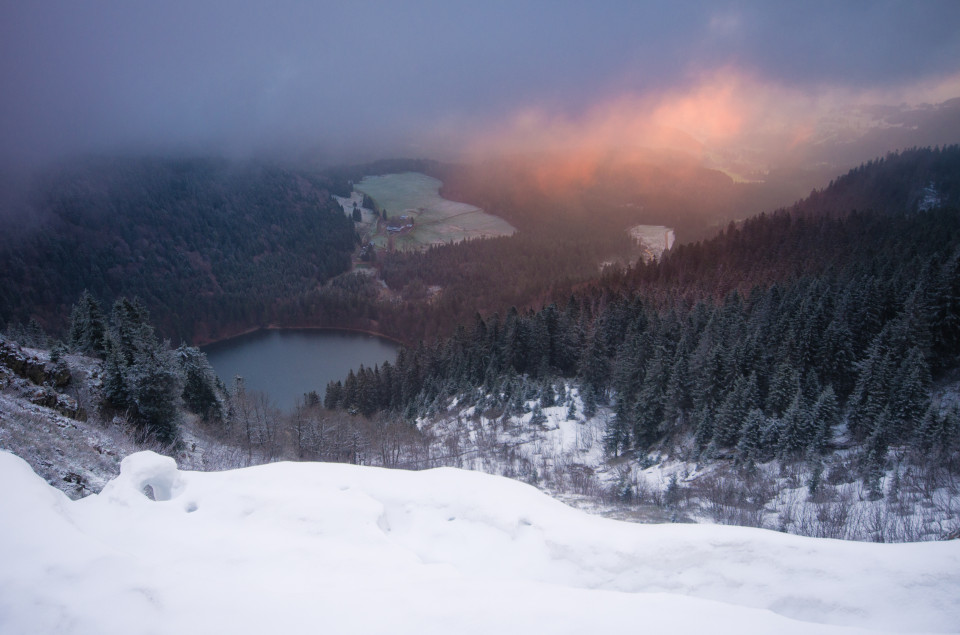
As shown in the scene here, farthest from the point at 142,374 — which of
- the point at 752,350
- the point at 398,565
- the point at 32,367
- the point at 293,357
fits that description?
the point at 293,357

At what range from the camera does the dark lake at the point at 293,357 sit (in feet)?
259

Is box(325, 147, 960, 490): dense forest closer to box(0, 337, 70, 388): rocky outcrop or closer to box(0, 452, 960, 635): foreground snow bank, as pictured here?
box(0, 452, 960, 635): foreground snow bank

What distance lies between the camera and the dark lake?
79.1m

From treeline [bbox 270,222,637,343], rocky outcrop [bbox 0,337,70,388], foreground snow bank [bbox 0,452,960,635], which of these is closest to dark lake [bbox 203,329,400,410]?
Result: treeline [bbox 270,222,637,343]

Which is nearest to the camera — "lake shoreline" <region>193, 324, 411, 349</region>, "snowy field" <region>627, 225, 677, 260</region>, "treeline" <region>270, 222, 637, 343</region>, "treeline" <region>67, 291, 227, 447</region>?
"treeline" <region>67, 291, 227, 447</region>

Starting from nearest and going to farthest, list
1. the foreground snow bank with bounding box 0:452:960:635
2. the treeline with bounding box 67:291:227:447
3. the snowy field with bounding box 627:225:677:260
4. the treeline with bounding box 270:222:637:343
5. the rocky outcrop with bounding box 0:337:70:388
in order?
the foreground snow bank with bounding box 0:452:960:635
the rocky outcrop with bounding box 0:337:70:388
the treeline with bounding box 67:291:227:447
the treeline with bounding box 270:222:637:343
the snowy field with bounding box 627:225:677:260

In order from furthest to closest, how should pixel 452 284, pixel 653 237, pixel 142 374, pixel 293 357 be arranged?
pixel 653 237, pixel 452 284, pixel 293 357, pixel 142 374

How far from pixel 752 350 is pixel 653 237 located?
14981cm

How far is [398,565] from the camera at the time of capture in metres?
7.46

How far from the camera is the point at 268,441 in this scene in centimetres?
3328

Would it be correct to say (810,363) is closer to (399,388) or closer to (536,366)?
(536,366)

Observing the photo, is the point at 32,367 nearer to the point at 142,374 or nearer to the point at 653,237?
the point at 142,374

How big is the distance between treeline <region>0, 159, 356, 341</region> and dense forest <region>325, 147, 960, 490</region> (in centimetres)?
8510

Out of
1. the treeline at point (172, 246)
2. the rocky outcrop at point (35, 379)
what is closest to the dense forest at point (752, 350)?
the rocky outcrop at point (35, 379)
